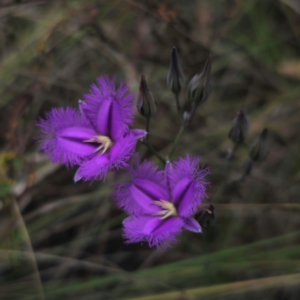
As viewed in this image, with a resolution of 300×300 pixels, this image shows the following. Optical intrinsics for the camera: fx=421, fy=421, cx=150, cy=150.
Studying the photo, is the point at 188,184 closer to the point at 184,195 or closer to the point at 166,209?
the point at 184,195

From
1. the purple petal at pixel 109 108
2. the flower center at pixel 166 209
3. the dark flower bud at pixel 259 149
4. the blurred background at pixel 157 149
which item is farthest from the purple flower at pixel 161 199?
the blurred background at pixel 157 149

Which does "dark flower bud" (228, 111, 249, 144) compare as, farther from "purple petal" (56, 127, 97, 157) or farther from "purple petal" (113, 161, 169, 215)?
"purple petal" (56, 127, 97, 157)

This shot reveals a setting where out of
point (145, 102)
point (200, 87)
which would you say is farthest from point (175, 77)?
point (145, 102)

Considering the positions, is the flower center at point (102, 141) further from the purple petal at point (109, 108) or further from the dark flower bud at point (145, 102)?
the dark flower bud at point (145, 102)

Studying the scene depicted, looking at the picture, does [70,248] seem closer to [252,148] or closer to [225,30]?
[252,148]

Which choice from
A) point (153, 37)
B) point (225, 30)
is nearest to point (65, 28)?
point (153, 37)

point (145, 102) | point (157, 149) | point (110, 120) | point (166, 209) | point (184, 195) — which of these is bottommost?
point (157, 149)
